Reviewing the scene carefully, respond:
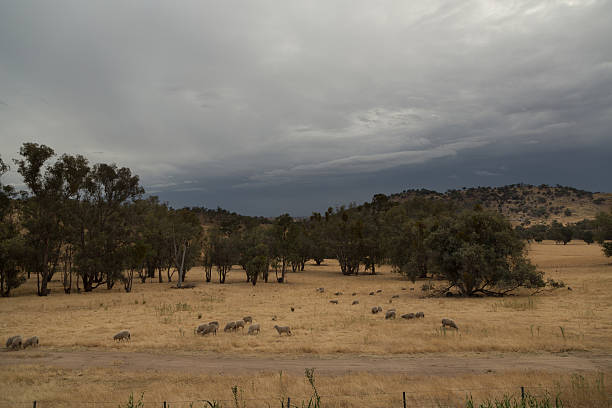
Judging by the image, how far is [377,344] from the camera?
1870 cm

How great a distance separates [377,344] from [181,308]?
69.3ft

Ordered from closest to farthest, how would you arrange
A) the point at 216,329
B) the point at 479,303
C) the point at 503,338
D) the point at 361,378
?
the point at 361,378
the point at 503,338
the point at 216,329
the point at 479,303

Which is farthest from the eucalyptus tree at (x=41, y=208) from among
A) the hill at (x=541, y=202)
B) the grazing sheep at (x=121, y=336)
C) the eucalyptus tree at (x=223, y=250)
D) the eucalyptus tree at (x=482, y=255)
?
the hill at (x=541, y=202)

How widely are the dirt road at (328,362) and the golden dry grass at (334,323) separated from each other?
3.56ft

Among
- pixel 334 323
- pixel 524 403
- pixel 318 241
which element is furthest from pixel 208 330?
pixel 318 241

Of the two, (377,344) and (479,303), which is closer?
(377,344)

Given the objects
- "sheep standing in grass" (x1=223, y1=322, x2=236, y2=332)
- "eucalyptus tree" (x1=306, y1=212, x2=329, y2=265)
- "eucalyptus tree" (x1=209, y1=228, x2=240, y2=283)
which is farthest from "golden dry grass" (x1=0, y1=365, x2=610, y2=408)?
"eucalyptus tree" (x1=306, y1=212, x2=329, y2=265)

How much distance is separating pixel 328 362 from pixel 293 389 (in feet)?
13.0

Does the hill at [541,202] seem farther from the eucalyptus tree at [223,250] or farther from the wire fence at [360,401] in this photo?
the wire fence at [360,401]

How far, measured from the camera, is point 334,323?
24.8 m

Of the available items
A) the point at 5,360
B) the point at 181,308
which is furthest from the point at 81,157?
the point at 5,360

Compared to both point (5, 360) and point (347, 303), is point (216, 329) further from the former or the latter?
point (347, 303)

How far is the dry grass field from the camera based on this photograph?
40.2 feet

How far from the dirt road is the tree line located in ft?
68.9
